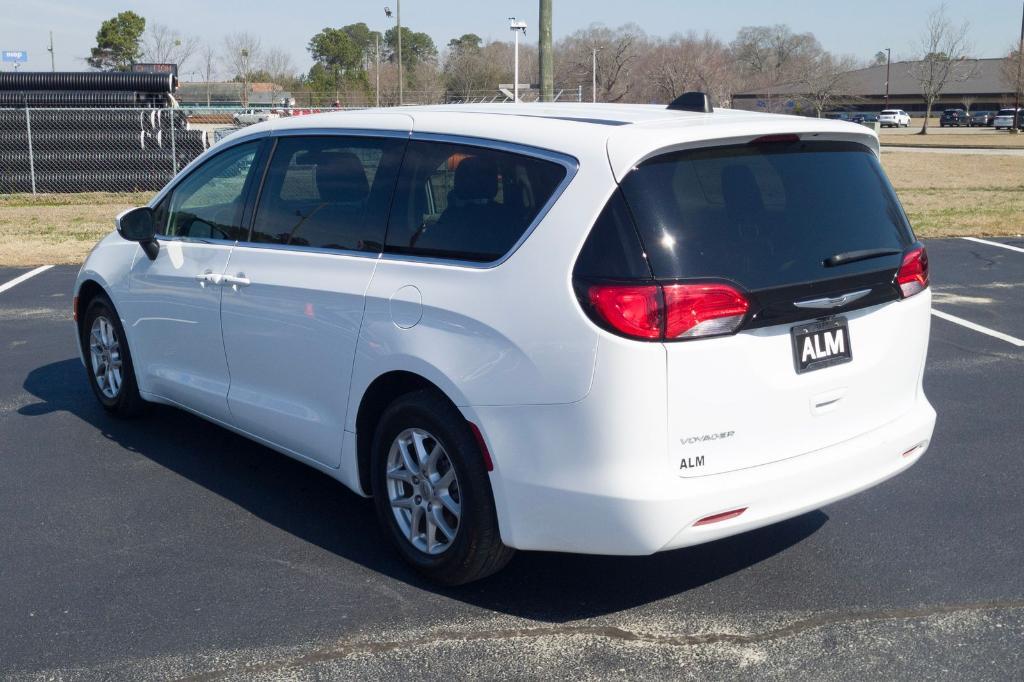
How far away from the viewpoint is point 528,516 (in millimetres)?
3686

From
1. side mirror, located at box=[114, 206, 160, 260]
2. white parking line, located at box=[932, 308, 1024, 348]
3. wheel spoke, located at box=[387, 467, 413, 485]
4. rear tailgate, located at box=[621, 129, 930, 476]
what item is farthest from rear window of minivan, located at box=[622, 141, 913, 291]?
white parking line, located at box=[932, 308, 1024, 348]

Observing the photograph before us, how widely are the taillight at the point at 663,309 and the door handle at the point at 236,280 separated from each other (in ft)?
6.56

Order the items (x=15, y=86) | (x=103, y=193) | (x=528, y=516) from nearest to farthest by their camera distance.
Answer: (x=528, y=516) → (x=103, y=193) → (x=15, y=86)

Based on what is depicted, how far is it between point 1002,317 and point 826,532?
18.1 ft

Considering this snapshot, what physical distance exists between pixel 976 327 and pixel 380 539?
20.1 feet

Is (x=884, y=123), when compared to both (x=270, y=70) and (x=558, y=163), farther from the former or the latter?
(x=558, y=163)

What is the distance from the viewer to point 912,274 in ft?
13.6

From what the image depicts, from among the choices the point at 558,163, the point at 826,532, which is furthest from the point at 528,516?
the point at 826,532

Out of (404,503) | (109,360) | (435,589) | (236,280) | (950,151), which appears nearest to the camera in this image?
(435,589)

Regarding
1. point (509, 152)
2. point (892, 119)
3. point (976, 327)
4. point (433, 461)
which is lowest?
point (976, 327)

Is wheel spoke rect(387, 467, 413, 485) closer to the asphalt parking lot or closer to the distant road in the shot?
the asphalt parking lot

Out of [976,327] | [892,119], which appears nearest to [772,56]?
[892,119]

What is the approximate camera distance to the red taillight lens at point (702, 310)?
342 cm

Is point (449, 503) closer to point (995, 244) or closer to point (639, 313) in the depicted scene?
point (639, 313)
